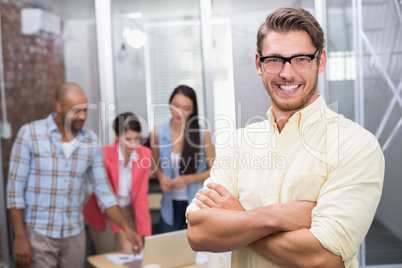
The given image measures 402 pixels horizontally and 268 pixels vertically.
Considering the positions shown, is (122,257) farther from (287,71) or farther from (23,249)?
(287,71)

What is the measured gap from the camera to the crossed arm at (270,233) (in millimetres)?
1142

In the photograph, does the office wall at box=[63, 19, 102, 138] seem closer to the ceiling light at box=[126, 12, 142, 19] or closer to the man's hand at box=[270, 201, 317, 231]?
the ceiling light at box=[126, 12, 142, 19]

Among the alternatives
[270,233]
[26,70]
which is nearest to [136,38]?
[26,70]


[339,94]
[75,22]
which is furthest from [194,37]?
[339,94]

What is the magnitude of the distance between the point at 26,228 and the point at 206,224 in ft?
6.19

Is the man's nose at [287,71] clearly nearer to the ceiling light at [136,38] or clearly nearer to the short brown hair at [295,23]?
the short brown hair at [295,23]

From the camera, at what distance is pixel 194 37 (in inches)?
132

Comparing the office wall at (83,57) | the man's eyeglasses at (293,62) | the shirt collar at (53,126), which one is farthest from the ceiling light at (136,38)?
the man's eyeglasses at (293,62)

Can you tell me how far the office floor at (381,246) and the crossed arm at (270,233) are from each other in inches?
77.8

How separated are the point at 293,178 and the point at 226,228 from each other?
0.25 m

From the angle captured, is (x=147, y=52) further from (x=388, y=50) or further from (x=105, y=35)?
(x=388, y=50)

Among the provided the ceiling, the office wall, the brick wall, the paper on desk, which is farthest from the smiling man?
the brick wall

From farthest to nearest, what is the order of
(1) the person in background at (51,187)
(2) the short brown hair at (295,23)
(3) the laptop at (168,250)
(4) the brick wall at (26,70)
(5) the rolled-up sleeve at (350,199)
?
1. (4) the brick wall at (26,70)
2. (1) the person in background at (51,187)
3. (3) the laptop at (168,250)
4. (2) the short brown hair at (295,23)
5. (5) the rolled-up sleeve at (350,199)

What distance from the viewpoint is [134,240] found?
8.88 feet
